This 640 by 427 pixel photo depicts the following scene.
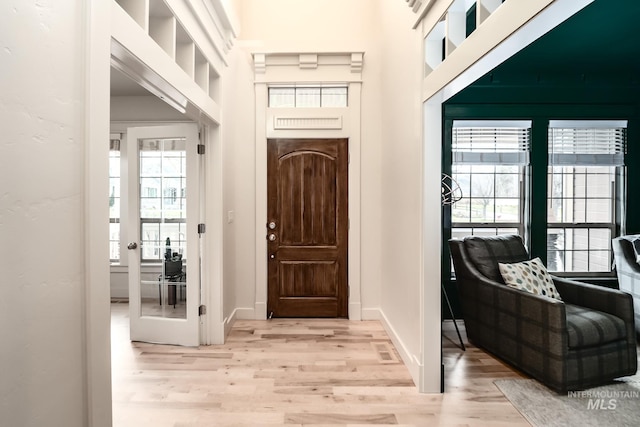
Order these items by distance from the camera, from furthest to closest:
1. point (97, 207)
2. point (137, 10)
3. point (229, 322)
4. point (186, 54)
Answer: point (229, 322) → point (186, 54) → point (137, 10) → point (97, 207)

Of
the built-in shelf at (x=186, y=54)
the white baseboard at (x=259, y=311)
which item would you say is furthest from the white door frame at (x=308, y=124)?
the built-in shelf at (x=186, y=54)

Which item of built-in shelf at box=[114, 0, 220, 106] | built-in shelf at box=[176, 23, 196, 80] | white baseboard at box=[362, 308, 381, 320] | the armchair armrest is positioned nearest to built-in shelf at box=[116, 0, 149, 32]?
built-in shelf at box=[114, 0, 220, 106]

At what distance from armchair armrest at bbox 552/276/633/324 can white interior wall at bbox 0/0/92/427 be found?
3.39 meters

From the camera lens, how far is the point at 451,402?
94.2 inches

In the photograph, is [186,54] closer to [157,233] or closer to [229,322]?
[157,233]

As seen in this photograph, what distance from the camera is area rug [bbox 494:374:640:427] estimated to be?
84.9 inches

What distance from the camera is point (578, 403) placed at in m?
2.35

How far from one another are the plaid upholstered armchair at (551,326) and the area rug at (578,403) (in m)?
0.07

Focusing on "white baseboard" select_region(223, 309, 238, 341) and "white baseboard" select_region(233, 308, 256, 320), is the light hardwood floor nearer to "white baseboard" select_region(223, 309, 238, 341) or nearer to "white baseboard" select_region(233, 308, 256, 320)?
"white baseboard" select_region(223, 309, 238, 341)

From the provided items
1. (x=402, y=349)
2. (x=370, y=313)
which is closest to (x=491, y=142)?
(x=370, y=313)

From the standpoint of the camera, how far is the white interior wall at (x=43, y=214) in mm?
967

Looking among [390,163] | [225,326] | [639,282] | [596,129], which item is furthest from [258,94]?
[639,282]

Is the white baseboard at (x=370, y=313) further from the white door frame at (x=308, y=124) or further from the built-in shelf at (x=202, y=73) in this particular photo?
the built-in shelf at (x=202, y=73)

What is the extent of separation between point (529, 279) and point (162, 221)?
3338 millimetres
